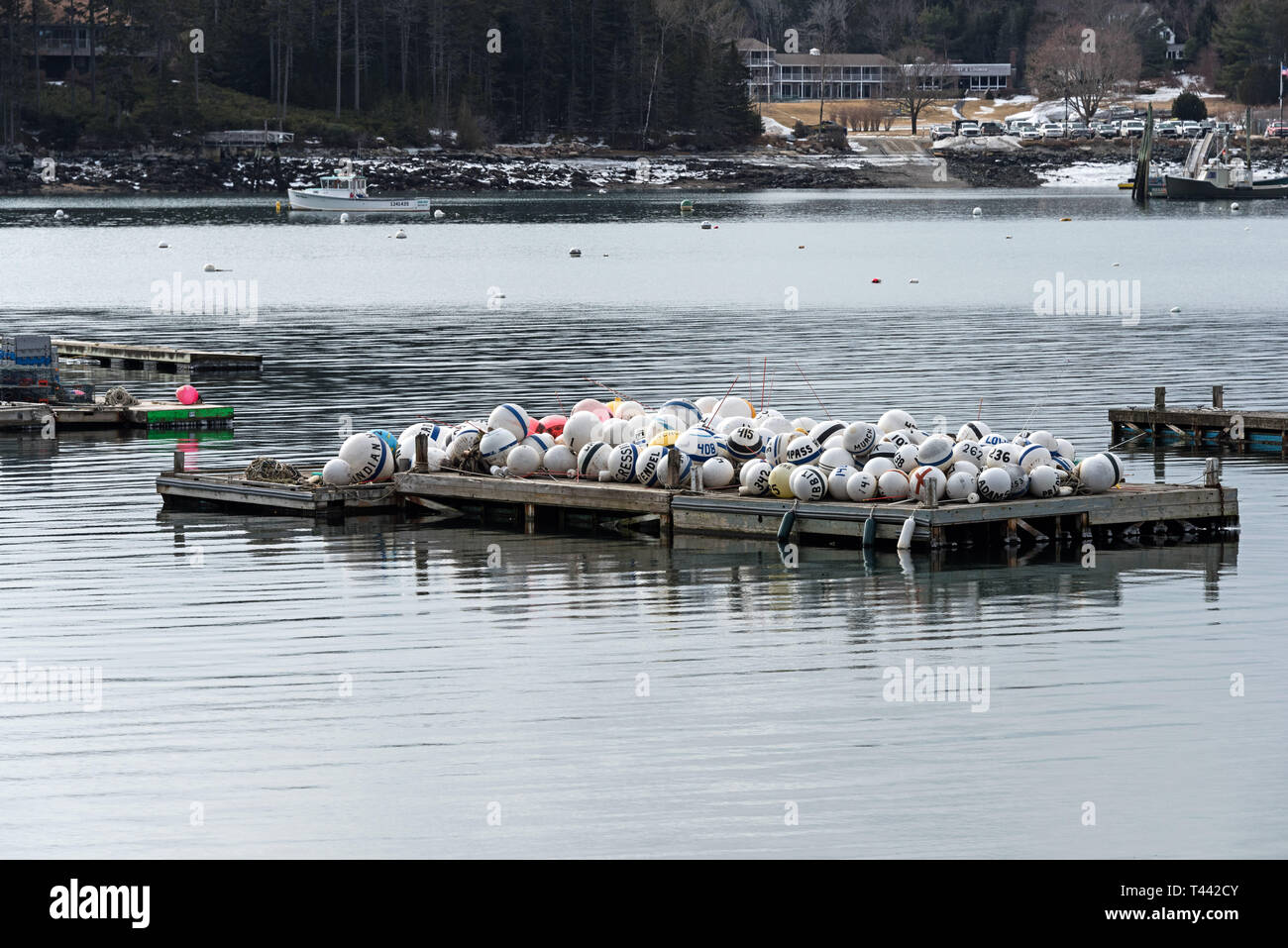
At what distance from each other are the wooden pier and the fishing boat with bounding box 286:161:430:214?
11970cm

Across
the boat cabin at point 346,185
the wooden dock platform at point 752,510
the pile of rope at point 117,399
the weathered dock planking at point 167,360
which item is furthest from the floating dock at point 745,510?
the boat cabin at point 346,185

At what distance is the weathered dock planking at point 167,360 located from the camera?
1921 inches

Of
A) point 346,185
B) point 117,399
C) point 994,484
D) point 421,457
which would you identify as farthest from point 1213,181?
point 994,484

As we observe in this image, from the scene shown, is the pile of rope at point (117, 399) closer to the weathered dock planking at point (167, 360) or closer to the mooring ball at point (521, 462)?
the weathered dock planking at point (167, 360)

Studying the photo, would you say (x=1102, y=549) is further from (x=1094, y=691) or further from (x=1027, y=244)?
(x=1027, y=244)

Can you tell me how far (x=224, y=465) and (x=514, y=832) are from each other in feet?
64.4

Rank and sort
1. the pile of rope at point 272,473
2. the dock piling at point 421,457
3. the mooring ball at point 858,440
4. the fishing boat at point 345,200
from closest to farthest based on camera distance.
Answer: the mooring ball at point 858,440 < the dock piling at point 421,457 < the pile of rope at point 272,473 < the fishing boat at point 345,200

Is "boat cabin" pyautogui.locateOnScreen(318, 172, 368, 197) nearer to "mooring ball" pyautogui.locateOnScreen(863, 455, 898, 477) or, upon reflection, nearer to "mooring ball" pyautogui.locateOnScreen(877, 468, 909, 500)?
"mooring ball" pyautogui.locateOnScreen(863, 455, 898, 477)

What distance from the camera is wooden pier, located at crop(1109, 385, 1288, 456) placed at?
34.5m

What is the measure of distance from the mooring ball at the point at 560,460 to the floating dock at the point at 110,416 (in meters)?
12.4

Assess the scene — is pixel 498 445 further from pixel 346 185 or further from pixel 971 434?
pixel 346 185

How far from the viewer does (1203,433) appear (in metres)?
35.3

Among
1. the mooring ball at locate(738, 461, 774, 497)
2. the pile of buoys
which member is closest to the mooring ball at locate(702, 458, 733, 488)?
the pile of buoys
